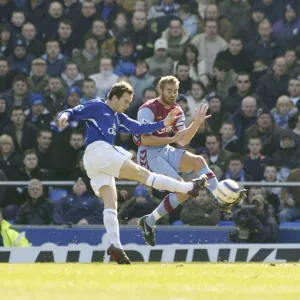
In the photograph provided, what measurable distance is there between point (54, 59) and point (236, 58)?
3.47 m

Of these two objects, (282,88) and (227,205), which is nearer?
(227,205)

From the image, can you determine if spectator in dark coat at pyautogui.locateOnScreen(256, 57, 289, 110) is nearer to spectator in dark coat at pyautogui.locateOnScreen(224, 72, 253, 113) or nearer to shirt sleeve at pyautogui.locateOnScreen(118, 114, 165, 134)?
spectator in dark coat at pyautogui.locateOnScreen(224, 72, 253, 113)

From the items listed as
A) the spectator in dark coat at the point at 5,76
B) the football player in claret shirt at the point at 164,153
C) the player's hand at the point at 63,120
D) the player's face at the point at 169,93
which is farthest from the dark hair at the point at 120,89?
the spectator in dark coat at the point at 5,76

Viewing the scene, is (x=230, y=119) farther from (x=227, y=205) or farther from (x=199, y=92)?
(x=227, y=205)

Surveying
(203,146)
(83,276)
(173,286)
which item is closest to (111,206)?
(83,276)

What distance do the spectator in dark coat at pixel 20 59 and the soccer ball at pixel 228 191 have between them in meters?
8.25

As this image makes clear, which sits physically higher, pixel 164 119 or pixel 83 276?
pixel 164 119

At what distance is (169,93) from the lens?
14.6m

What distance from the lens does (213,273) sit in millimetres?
11469

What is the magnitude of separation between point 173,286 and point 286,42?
1171cm

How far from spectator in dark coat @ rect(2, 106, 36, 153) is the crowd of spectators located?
2 cm

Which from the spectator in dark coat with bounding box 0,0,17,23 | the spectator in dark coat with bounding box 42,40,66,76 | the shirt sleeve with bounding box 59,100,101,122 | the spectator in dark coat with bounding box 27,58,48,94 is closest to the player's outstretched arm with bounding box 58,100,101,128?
the shirt sleeve with bounding box 59,100,101,122

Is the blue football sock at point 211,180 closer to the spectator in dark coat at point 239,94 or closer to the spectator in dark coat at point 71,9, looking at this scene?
the spectator in dark coat at point 239,94

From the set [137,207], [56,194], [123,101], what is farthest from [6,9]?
[123,101]
